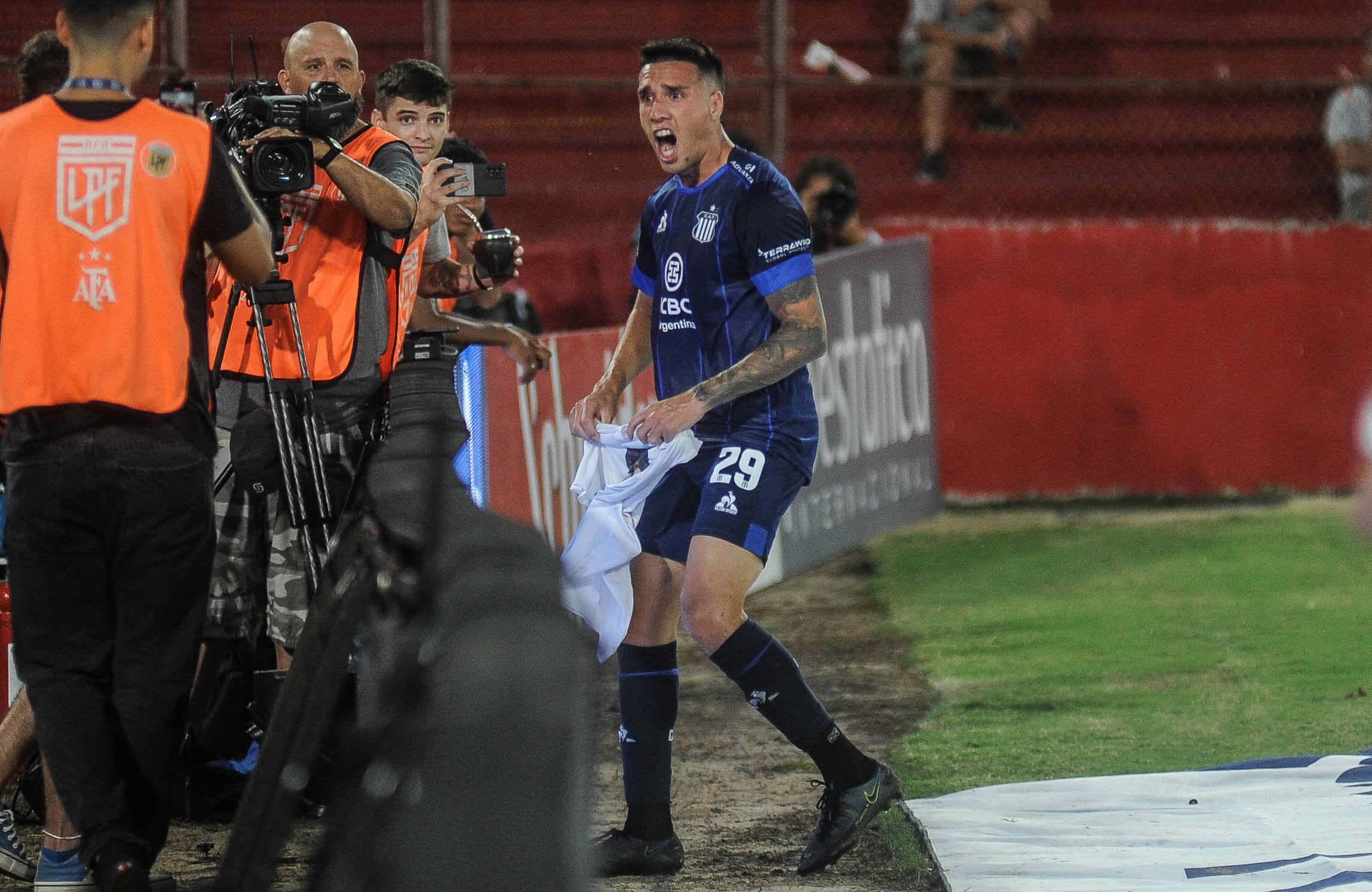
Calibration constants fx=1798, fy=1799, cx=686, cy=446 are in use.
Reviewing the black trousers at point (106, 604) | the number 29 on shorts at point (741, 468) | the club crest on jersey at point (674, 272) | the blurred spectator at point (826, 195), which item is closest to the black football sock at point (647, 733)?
the number 29 on shorts at point (741, 468)

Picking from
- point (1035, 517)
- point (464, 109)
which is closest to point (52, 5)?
point (464, 109)

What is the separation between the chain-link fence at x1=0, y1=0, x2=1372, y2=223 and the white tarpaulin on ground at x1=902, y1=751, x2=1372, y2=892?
6.60 meters

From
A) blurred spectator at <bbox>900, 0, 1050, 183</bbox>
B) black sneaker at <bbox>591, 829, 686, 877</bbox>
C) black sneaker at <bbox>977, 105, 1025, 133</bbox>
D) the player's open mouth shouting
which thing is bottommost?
black sneaker at <bbox>591, 829, 686, 877</bbox>

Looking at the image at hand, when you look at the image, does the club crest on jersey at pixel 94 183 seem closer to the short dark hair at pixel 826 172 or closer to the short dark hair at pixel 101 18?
the short dark hair at pixel 101 18

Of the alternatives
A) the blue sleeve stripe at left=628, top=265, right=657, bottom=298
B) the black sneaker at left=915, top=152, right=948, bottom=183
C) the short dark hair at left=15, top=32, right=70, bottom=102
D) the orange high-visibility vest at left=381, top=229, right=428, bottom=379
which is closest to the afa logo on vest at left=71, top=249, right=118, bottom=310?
the orange high-visibility vest at left=381, top=229, right=428, bottom=379

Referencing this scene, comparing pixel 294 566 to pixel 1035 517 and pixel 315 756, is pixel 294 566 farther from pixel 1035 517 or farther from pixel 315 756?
pixel 1035 517

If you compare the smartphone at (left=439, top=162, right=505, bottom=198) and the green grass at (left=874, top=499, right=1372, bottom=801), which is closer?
the smartphone at (left=439, top=162, right=505, bottom=198)

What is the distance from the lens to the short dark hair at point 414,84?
18.7ft

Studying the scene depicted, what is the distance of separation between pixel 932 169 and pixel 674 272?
7.43 meters

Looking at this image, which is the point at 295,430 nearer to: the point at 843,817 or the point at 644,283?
the point at 644,283

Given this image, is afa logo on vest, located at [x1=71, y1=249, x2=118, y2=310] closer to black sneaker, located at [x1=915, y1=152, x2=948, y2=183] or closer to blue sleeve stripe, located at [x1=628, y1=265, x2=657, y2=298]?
blue sleeve stripe, located at [x1=628, y1=265, x2=657, y2=298]

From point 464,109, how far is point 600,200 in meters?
1.03

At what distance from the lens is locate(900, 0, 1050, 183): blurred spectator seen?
11797 mm

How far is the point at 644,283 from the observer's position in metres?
5.02
